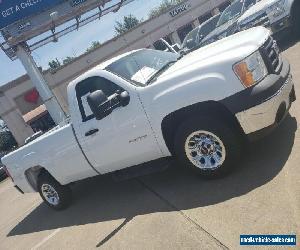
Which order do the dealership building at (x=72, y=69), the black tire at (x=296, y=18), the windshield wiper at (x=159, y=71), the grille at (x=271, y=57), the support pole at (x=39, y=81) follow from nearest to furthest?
1. the grille at (x=271, y=57)
2. the windshield wiper at (x=159, y=71)
3. the black tire at (x=296, y=18)
4. the support pole at (x=39, y=81)
5. the dealership building at (x=72, y=69)

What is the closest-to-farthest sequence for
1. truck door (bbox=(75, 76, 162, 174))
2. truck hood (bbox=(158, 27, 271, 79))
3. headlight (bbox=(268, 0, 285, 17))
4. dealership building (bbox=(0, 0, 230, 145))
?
truck hood (bbox=(158, 27, 271, 79)), truck door (bbox=(75, 76, 162, 174)), headlight (bbox=(268, 0, 285, 17)), dealership building (bbox=(0, 0, 230, 145))

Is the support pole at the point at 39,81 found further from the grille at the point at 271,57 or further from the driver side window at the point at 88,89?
the grille at the point at 271,57

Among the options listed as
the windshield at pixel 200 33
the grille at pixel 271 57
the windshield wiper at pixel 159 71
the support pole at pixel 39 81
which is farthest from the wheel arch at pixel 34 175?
the support pole at pixel 39 81

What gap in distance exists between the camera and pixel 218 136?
470 cm

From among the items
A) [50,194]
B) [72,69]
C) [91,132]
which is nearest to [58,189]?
[50,194]

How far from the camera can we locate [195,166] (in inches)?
Result: 201

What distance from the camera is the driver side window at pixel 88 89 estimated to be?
5.62 meters

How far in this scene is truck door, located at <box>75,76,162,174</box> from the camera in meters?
5.22

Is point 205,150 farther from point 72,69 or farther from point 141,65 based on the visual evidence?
point 72,69

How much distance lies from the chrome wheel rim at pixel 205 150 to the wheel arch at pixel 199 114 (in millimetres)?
248

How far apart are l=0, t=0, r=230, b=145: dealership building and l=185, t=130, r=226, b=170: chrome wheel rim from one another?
23500 mm

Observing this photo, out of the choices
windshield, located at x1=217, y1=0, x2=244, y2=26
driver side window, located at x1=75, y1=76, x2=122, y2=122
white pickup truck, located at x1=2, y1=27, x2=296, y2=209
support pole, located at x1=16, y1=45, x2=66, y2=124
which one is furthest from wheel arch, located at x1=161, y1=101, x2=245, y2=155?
support pole, located at x1=16, y1=45, x2=66, y2=124

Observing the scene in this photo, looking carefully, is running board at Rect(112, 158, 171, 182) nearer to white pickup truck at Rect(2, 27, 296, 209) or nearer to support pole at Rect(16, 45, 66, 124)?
white pickup truck at Rect(2, 27, 296, 209)

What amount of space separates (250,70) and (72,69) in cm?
3057
